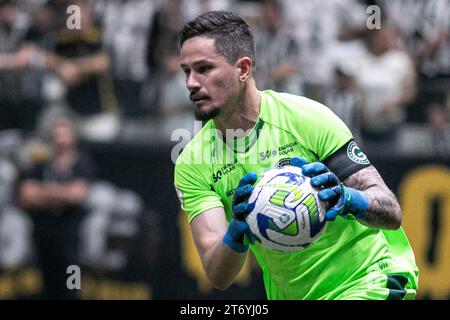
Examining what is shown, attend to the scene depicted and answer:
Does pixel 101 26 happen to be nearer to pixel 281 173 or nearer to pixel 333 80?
pixel 333 80

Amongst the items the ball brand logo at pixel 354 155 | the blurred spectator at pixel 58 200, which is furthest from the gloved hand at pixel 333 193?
the blurred spectator at pixel 58 200

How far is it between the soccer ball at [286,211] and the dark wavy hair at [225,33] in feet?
3.48

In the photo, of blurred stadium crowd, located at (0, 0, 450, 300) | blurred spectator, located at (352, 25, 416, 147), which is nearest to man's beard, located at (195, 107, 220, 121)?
blurred stadium crowd, located at (0, 0, 450, 300)

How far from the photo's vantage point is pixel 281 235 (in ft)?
16.8

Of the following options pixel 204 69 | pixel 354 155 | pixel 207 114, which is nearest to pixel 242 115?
pixel 207 114

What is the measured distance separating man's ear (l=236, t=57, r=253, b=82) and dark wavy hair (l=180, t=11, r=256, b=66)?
33 millimetres

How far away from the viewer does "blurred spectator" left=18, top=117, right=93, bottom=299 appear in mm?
11359

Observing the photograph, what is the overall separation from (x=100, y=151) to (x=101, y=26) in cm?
170

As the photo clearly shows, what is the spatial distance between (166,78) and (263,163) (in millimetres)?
5880
